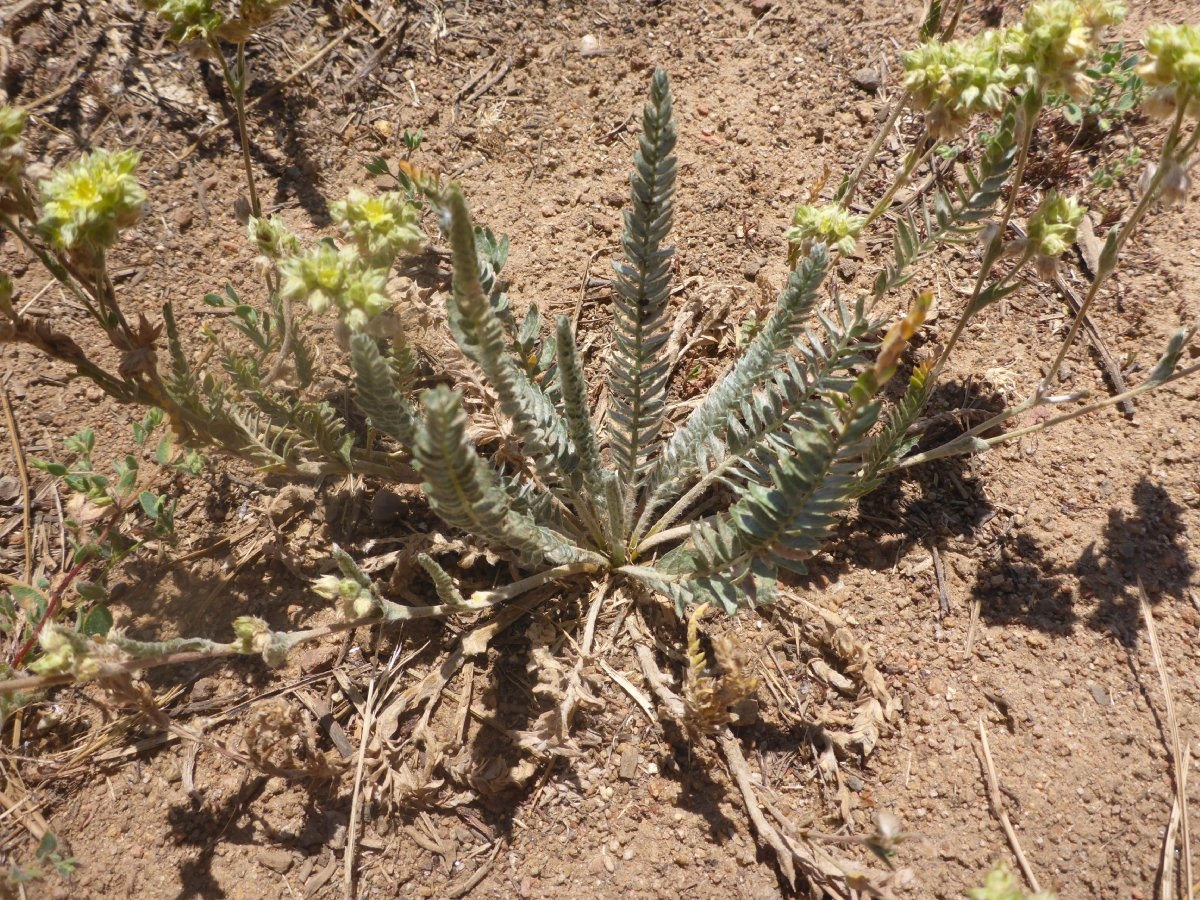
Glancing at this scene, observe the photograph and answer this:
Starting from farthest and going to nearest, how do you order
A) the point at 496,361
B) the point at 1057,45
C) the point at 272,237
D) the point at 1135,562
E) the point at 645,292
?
the point at 1135,562 < the point at 272,237 < the point at 645,292 < the point at 496,361 < the point at 1057,45

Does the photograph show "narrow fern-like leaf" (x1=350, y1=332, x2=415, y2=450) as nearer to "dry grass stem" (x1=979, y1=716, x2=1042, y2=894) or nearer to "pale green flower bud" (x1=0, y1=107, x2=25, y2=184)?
"pale green flower bud" (x1=0, y1=107, x2=25, y2=184)

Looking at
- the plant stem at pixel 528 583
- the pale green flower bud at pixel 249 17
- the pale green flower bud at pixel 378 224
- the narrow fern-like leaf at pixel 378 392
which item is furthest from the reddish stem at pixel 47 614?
the pale green flower bud at pixel 249 17

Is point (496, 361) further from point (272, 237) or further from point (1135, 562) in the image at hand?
point (1135, 562)

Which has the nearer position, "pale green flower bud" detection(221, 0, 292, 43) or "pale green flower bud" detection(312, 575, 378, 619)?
"pale green flower bud" detection(312, 575, 378, 619)

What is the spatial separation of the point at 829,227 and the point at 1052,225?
0.61 metres

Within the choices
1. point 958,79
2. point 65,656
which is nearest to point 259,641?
point 65,656

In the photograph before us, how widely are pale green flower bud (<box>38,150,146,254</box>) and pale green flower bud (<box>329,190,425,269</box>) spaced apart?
0.48 meters

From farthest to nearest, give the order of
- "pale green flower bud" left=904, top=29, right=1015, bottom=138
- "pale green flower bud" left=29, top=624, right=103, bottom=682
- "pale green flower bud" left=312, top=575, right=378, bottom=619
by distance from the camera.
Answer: "pale green flower bud" left=904, top=29, right=1015, bottom=138, "pale green flower bud" left=312, top=575, right=378, bottom=619, "pale green flower bud" left=29, top=624, right=103, bottom=682

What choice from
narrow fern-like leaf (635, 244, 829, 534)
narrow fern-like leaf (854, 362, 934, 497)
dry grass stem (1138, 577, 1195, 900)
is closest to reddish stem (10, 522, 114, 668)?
narrow fern-like leaf (635, 244, 829, 534)

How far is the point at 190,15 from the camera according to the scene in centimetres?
249

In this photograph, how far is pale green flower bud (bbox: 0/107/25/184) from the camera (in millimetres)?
1956

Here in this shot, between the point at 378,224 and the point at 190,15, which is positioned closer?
the point at 378,224

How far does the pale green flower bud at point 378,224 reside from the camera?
2.10 meters

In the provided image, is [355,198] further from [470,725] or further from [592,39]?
[592,39]
